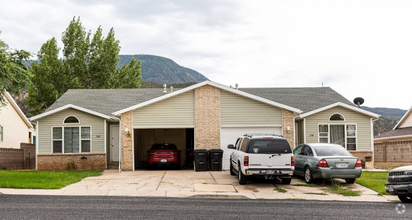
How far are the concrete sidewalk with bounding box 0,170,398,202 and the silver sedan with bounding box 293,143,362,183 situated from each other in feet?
1.57

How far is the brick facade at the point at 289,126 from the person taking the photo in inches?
893

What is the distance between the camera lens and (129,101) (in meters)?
29.1

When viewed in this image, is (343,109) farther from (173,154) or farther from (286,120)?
(173,154)

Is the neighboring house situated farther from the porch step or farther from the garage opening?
the porch step

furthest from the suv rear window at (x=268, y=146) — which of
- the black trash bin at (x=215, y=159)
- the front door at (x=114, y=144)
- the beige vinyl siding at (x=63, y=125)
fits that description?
the front door at (x=114, y=144)

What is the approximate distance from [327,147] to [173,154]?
28.7 feet

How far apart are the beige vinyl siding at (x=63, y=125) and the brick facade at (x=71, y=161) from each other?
323 mm

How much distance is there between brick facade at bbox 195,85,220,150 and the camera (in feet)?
74.8

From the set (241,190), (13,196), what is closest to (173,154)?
(241,190)

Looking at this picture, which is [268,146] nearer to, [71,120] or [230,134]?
→ [230,134]

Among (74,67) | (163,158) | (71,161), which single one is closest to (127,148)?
(163,158)

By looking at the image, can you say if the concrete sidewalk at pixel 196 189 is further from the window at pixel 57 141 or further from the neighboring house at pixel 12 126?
the neighboring house at pixel 12 126

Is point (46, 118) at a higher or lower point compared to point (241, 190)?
higher

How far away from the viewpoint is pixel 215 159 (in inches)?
868
